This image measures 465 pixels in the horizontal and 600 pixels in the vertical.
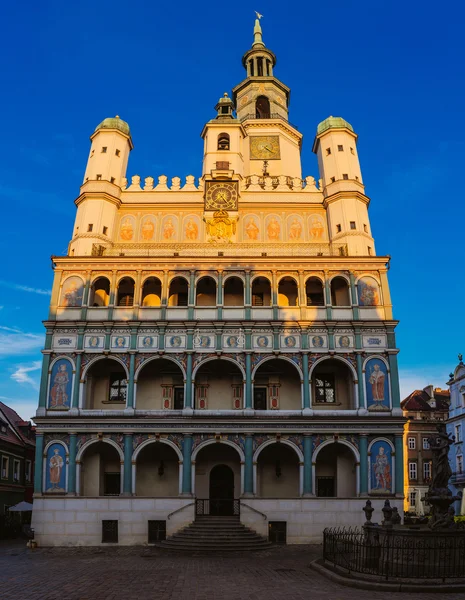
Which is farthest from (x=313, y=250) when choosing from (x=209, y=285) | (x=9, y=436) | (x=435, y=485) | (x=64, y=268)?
(x=9, y=436)

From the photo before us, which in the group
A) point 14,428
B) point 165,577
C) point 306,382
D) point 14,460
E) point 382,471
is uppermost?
point 306,382

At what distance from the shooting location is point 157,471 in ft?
110

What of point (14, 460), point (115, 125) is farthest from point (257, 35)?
point (14, 460)

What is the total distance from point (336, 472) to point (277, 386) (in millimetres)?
5982

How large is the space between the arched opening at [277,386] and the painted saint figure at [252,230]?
28.7 ft

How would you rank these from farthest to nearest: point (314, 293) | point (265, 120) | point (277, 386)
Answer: point (265, 120) → point (314, 293) → point (277, 386)

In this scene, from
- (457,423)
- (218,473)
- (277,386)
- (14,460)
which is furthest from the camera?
(457,423)

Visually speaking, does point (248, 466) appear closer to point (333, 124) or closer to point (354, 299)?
point (354, 299)

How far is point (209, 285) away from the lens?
36438 mm

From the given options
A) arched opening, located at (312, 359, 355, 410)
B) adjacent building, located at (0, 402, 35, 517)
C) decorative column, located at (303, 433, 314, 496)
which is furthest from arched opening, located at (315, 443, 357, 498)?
adjacent building, located at (0, 402, 35, 517)

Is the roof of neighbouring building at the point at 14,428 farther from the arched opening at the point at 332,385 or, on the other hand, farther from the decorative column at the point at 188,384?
the arched opening at the point at 332,385

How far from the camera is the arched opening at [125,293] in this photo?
36.1 meters

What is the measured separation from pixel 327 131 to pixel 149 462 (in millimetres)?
25840

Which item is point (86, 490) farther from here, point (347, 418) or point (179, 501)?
point (347, 418)
